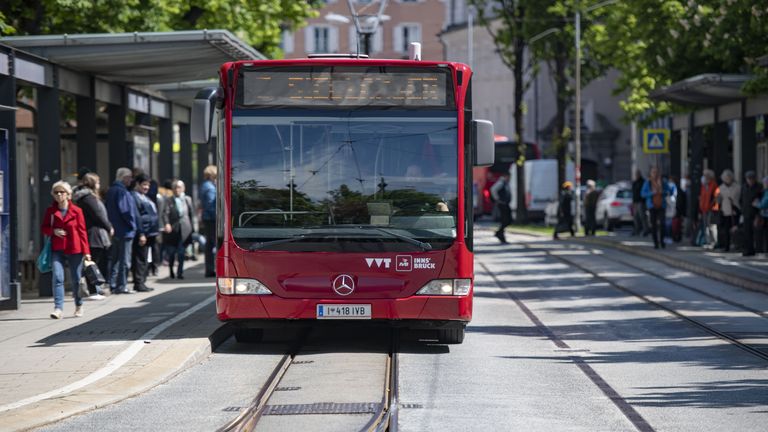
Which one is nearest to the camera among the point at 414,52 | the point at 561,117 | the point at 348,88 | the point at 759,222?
the point at 348,88

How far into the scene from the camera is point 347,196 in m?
14.4

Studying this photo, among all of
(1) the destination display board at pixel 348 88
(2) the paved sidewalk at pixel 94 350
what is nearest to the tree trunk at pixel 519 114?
(2) the paved sidewalk at pixel 94 350

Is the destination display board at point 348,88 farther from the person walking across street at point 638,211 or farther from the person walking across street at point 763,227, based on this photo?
the person walking across street at point 638,211

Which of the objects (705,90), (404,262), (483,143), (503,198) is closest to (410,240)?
(404,262)

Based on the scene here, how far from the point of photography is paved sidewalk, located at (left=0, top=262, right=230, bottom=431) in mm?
11000

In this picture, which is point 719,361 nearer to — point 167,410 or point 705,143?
point 167,410

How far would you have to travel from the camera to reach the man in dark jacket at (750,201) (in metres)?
29.7

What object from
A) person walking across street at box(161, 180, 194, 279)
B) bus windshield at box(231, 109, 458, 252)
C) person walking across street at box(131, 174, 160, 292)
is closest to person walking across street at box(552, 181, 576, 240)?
person walking across street at box(161, 180, 194, 279)

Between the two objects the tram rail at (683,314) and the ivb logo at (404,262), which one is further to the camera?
the tram rail at (683,314)

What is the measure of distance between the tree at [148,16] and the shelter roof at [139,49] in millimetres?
754

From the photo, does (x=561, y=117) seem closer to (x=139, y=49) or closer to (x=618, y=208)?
(x=618, y=208)

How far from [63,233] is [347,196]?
452cm

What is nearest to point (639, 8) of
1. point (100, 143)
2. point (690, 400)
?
point (100, 143)

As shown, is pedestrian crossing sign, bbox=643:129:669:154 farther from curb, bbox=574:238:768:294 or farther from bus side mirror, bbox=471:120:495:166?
bus side mirror, bbox=471:120:495:166
